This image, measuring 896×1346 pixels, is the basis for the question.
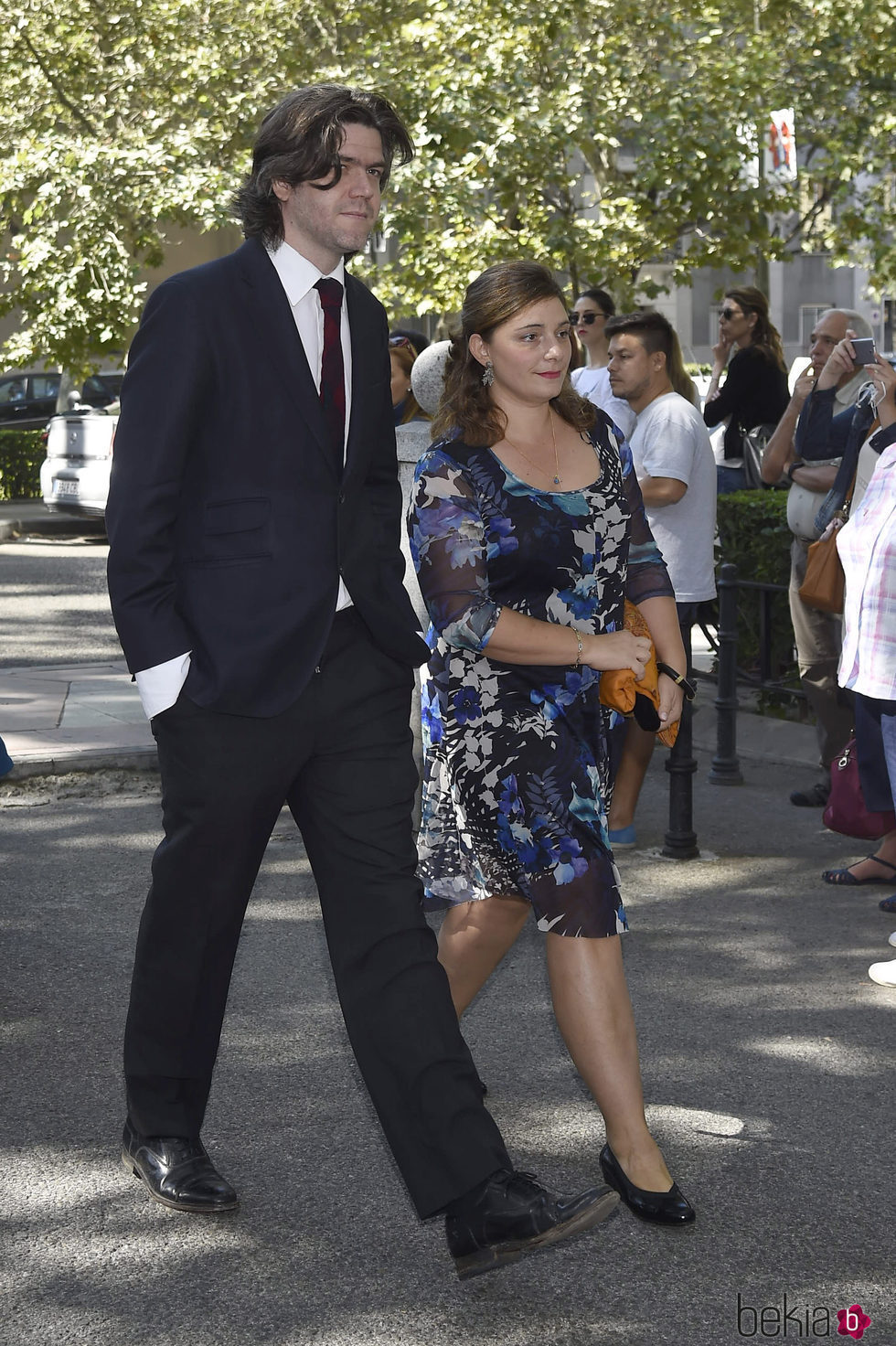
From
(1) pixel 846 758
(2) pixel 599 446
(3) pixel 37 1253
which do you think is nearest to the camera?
(3) pixel 37 1253

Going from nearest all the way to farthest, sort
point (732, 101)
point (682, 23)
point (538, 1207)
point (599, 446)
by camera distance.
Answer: point (538, 1207) < point (599, 446) < point (732, 101) < point (682, 23)

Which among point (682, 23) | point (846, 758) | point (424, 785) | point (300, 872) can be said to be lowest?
point (300, 872)

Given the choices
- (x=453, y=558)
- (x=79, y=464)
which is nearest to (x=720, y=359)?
(x=453, y=558)

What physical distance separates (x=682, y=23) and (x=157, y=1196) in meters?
19.9

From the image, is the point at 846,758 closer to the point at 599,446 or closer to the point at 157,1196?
the point at 599,446

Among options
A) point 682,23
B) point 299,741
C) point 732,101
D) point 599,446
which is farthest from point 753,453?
point 682,23

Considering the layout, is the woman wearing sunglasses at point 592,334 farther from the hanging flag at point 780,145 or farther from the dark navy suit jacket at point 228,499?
the hanging flag at point 780,145

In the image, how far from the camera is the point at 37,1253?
11.3ft

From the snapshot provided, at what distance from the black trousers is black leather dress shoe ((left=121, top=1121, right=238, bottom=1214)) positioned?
51 mm

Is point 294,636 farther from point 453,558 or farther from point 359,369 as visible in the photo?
point 359,369

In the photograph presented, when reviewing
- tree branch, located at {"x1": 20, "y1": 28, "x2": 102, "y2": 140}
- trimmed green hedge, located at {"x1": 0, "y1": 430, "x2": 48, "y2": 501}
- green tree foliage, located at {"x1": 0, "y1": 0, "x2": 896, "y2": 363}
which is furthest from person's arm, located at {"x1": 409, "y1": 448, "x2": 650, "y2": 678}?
trimmed green hedge, located at {"x1": 0, "y1": 430, "x2": 48, "y2": 501}

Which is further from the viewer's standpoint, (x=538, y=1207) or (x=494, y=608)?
(x=494, y=608)

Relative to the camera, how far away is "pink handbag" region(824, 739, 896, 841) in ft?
20.2

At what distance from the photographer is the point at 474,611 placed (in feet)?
11.8
